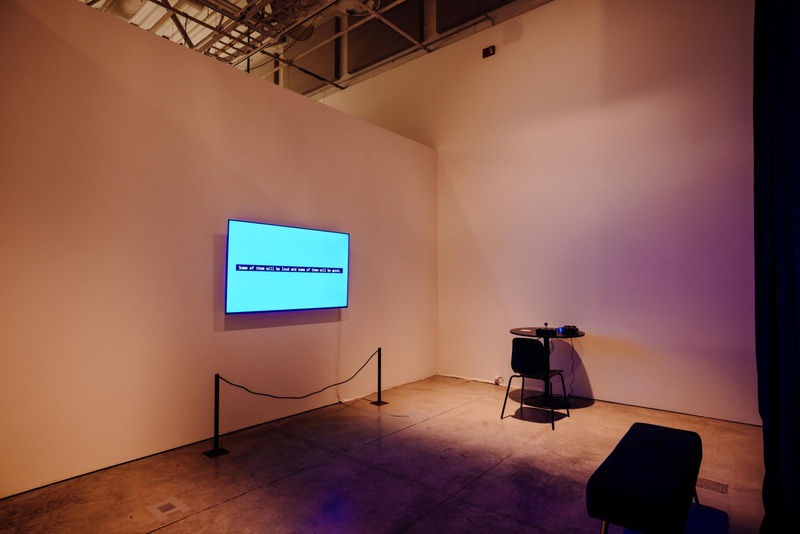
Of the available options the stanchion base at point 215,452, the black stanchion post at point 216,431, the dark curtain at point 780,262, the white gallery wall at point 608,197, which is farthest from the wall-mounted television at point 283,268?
the dark curtain at point 780,262

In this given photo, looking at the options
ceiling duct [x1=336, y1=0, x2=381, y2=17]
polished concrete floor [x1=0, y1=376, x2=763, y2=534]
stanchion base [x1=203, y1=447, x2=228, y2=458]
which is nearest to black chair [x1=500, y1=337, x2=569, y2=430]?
polished concrete floor [x1=0, y1=376, x2=763, y2=534]

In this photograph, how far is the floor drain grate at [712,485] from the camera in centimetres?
289

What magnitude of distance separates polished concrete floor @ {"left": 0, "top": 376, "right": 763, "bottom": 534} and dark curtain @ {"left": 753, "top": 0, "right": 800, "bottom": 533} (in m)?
0.58

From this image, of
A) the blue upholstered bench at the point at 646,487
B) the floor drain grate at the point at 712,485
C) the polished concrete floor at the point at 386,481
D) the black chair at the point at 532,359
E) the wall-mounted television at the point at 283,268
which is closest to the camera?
the blue upholstered bench at the point at 646,487

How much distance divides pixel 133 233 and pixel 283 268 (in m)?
1.29

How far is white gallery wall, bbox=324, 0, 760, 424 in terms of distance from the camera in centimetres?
427

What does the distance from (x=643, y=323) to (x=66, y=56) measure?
224 inches

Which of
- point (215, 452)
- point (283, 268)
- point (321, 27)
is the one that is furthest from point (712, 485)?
point (321, 27)

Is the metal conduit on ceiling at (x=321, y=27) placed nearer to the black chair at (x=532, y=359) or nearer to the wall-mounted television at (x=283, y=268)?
the wall-mounted television at (x=283, y=268)

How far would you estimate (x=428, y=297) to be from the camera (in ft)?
20.6

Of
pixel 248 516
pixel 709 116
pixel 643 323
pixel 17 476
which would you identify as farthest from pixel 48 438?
pixel 709 116

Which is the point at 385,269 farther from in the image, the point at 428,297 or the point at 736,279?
the point at 736,279

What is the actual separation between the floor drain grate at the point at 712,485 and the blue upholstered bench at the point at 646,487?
74cm

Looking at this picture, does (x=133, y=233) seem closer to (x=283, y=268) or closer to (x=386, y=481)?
(x=283, y=268)
